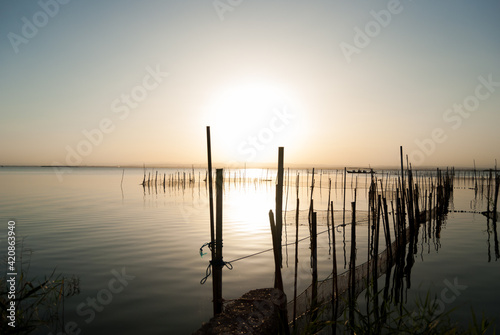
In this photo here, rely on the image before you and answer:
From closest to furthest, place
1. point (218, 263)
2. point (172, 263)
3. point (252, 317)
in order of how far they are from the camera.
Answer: point (252, 317)
point (218, 263)
point (172, 263)

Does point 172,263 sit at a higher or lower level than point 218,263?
lower

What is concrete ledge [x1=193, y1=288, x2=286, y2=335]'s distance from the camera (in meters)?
4.58

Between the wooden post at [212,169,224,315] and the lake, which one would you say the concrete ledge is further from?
the lake

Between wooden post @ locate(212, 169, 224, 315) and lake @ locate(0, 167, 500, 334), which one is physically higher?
wooden post @ locate(212, 169, 224, 315)

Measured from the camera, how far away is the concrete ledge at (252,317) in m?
4.58

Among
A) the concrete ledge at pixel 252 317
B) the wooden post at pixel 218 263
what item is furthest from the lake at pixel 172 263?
the concrete ledge at pixel 252 317

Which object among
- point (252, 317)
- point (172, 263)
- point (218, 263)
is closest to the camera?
point (252, 317)

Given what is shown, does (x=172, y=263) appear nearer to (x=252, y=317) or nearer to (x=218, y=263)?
(x=218, y=263)

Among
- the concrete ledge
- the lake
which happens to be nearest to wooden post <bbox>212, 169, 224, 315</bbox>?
the concrete ledge

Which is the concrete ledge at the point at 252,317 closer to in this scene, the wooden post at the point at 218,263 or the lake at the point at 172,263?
the wooden post at the point at 218,263

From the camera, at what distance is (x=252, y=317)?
4.92 metres

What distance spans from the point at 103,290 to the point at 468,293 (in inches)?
383

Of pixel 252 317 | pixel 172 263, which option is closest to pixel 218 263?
pixel 252 317

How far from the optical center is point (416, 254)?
12469 millimetres
